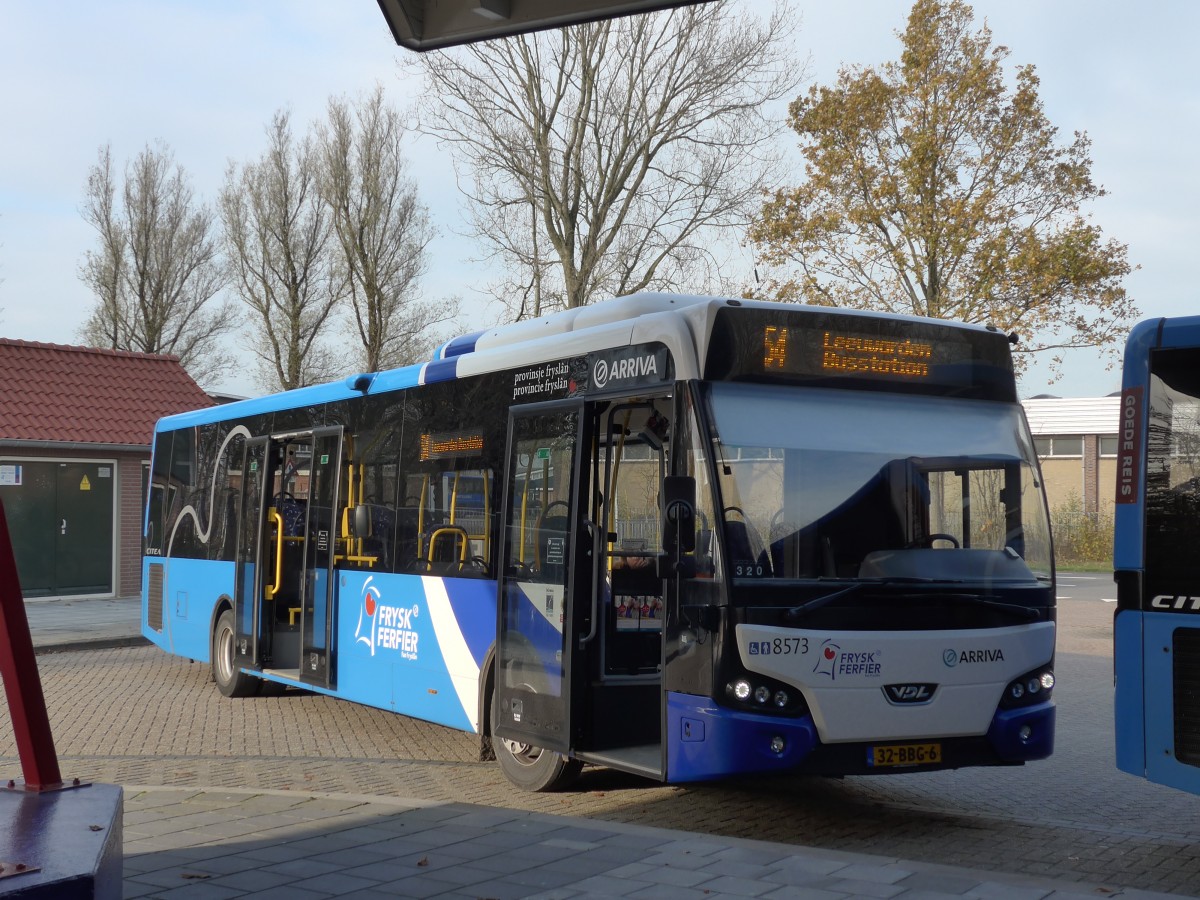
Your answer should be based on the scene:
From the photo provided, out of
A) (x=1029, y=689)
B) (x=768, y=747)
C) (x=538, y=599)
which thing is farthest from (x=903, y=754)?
(x=538, y=599)

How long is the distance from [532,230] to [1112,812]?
23815 millimetres

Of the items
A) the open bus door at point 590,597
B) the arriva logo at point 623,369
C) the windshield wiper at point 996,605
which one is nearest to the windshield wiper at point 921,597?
the windshield wiper at point 996,605

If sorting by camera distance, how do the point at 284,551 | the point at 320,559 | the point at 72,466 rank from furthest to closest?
the point at 72,466
the point at 284,551
the point at 320,559

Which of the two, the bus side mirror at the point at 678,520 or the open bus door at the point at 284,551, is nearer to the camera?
the bus side mirror at the point at 678,520

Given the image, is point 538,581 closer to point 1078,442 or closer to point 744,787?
point 744,787

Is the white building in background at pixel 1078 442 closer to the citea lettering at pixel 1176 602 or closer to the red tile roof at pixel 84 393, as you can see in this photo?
the red tile roof at pixel 84 393

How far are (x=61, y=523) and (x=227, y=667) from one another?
13.2 metres

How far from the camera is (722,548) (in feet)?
23.3

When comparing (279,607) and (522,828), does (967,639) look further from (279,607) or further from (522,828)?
(279,607)

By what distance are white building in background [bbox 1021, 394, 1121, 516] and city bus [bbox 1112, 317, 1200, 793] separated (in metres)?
37.6

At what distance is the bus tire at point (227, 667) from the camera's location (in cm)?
1378

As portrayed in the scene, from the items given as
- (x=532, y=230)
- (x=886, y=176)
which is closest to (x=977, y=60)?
(x=886, y=176)

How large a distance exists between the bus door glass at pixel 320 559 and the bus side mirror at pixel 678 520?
529cm

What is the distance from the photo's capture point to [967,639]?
748 cm
